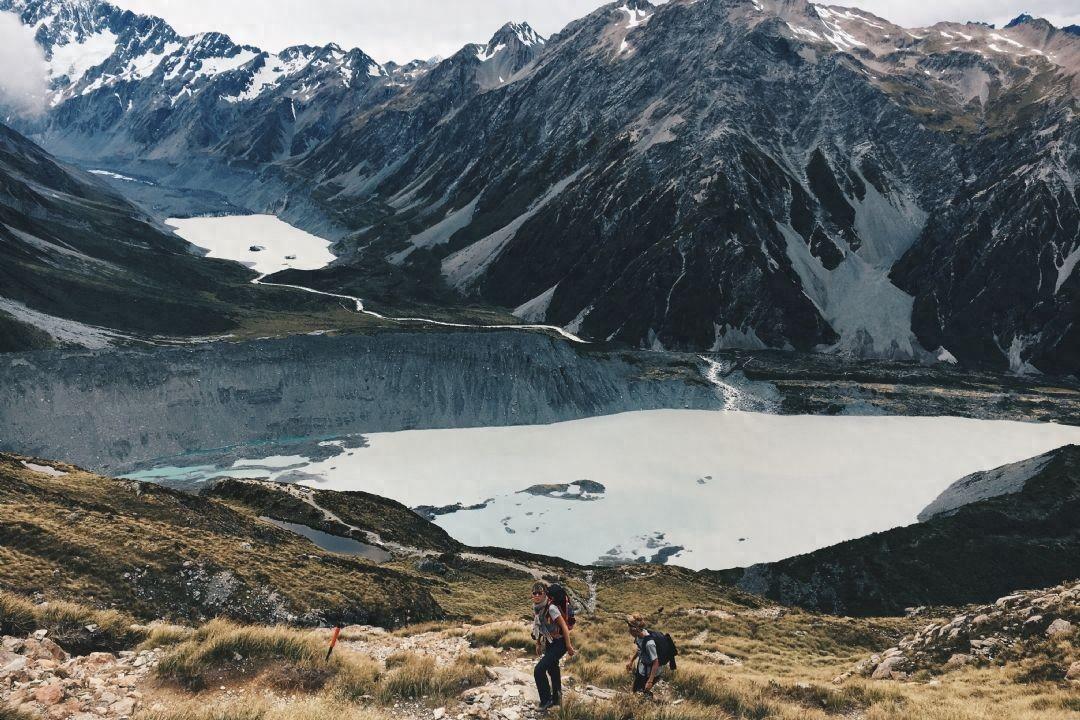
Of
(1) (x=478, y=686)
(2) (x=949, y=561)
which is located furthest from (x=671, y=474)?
(1) (x=478, y=686)

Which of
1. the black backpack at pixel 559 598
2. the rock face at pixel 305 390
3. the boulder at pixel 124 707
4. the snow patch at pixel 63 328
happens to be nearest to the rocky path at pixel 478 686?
the black backpack at pixel 559 598

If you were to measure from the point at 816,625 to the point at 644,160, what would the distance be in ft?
563

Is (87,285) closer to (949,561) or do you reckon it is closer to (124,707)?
(124,707)

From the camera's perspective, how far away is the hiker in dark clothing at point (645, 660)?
640 inches

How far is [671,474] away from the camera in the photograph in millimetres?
86188

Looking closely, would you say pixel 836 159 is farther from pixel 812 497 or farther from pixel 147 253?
pixel 147 253

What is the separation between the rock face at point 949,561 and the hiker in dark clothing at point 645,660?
43724mm

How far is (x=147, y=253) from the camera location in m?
186

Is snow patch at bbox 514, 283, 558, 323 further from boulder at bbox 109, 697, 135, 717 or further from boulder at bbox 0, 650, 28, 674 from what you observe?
boulder at bbox 109, 697, 135, 717

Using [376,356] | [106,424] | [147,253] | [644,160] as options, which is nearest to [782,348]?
[644,160]

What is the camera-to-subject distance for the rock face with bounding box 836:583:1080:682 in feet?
68.7

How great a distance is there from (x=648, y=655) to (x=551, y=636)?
2783mm

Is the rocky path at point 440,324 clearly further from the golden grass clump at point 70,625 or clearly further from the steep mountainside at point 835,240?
the golden grass clump at point 70,625

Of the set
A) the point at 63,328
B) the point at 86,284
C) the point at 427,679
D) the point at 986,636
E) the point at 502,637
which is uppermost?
the point at 86,284
